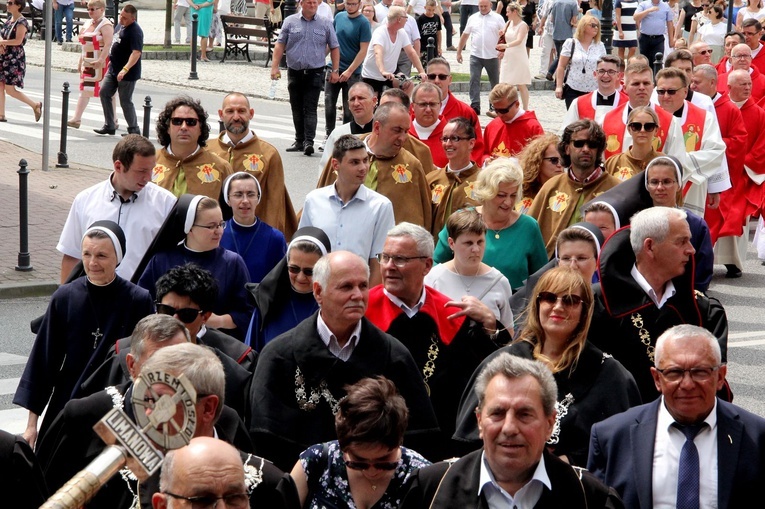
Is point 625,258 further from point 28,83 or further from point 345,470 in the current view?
point 28,83

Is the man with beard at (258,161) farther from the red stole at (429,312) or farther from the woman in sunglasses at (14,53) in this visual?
the woman in sunglasses at (14,53)

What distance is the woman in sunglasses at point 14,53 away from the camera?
20.6 metres

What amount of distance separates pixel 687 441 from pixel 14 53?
17765 millimetres

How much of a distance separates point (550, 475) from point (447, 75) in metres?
9.22

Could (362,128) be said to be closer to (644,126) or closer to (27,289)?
(644,126)

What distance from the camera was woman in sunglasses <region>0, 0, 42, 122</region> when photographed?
2062 cm

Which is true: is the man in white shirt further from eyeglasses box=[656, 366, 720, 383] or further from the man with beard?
eyeglasses box=[656, 366, 720, 383]

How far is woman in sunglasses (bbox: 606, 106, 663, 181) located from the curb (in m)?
5.34

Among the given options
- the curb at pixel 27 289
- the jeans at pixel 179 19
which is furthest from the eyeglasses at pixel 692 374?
the jeans at pixel 179 19

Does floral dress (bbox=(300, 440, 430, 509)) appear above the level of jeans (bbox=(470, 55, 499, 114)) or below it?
below

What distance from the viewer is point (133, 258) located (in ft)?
28.3

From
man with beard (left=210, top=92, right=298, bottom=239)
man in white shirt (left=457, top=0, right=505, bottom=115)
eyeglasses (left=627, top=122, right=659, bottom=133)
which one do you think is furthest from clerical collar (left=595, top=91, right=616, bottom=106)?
man in white shirt (left=457, top=0, right=505, bottom=115)

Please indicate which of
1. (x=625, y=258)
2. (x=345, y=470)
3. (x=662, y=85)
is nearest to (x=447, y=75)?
(x=662, y=85)

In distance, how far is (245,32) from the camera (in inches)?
1211
